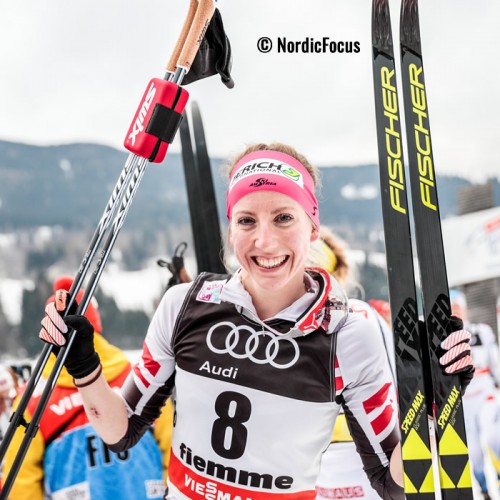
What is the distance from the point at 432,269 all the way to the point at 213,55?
739mm

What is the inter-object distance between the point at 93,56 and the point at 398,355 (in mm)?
2937

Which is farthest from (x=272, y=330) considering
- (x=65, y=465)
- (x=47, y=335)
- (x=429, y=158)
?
(x=65, y=465)

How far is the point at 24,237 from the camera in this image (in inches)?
267

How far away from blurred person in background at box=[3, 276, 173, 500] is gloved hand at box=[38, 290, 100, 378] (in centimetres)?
50

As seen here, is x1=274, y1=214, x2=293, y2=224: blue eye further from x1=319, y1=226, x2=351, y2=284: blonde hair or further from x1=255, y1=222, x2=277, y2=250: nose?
x1=319, y1=226, x2=351, y2=284: blonde hair

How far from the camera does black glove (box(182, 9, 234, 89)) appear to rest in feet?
4.80

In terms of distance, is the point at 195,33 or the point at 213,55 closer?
the point at 195,33

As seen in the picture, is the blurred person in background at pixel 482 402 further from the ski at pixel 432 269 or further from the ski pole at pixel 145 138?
the ski pole at pixel 145 138

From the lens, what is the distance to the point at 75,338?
1207mm

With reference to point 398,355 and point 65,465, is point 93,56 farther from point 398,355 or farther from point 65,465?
point 398,355

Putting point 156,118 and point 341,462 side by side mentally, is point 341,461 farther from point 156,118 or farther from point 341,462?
point 156,118

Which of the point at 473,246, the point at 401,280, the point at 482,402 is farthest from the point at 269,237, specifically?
the point at 473,246

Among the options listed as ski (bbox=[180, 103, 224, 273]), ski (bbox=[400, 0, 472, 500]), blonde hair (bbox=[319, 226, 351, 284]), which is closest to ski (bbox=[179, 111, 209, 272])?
ski (bbox=[180, 103, 224, 273])

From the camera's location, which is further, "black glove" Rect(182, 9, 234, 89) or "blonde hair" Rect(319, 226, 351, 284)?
"blonde hair" Rect(319, 226, 351, 284)
